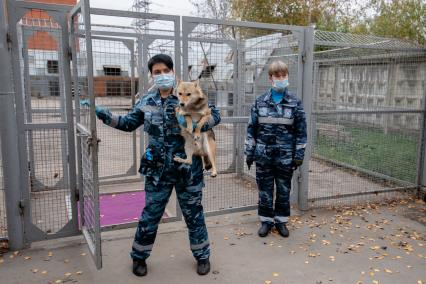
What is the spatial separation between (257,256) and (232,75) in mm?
3376

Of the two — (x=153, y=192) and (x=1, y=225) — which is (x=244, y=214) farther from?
(x=1, y=225)

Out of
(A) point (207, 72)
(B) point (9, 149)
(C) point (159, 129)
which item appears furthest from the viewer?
(A) point (207, 72)

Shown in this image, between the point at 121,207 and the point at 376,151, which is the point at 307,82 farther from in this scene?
the point at 121,207

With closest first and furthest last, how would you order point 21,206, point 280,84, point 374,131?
point 21,206 → point 280,84 → point 374,131

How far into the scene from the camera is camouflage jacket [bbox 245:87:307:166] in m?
4.08

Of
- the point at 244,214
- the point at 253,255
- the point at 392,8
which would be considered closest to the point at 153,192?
the point at 253,255

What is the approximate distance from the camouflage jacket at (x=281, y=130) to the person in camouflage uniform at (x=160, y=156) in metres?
0.94

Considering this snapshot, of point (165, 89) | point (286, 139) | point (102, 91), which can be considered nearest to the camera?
point (165, 89)

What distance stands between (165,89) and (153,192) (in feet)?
2.97

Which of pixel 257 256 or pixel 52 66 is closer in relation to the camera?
pixel 257 256

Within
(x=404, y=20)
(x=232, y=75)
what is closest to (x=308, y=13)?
(x=404, y=20)

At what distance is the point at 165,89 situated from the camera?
3.21 meters

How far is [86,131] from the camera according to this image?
330cm

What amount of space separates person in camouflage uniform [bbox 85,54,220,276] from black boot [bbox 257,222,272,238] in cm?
118
